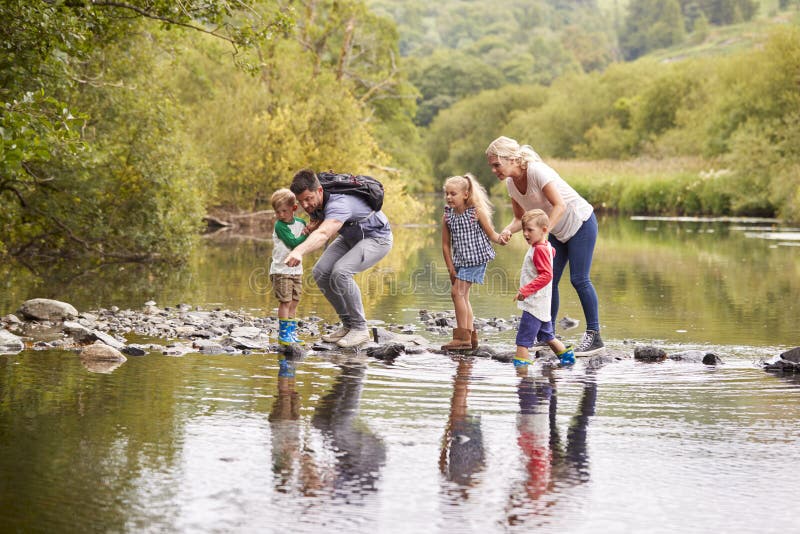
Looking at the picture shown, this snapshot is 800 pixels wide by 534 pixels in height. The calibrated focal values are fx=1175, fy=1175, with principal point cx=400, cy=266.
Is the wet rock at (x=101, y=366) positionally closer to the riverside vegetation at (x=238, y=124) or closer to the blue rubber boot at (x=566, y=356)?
the riverside vegetation at (x=238, y=124)

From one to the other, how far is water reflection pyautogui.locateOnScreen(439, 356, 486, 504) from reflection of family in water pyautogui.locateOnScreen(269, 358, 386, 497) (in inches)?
15.8

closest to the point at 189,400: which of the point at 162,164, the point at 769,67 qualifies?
the point at 162,164

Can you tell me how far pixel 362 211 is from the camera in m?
12.0

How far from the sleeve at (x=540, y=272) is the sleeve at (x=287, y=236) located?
254 centimetres

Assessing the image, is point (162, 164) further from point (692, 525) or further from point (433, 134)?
point (433, 134)

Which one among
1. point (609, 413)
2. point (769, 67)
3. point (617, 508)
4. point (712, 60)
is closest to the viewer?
point (617, 508)

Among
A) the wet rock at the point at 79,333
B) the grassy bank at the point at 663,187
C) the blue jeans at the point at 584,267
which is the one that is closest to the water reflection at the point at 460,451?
the blue jeans at the point at 584,267

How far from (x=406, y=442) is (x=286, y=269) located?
515 centimetres

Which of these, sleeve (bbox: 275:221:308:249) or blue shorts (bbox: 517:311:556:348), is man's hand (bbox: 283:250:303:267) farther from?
blue shorts (bbox: 517:311:556:348)

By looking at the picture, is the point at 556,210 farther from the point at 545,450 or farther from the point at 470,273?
the point at 545,450

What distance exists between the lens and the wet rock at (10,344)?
11.4 meters

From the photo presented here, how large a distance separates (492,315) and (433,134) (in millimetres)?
109127

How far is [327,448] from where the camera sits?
7.21m

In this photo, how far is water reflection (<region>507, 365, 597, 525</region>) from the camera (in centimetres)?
608
